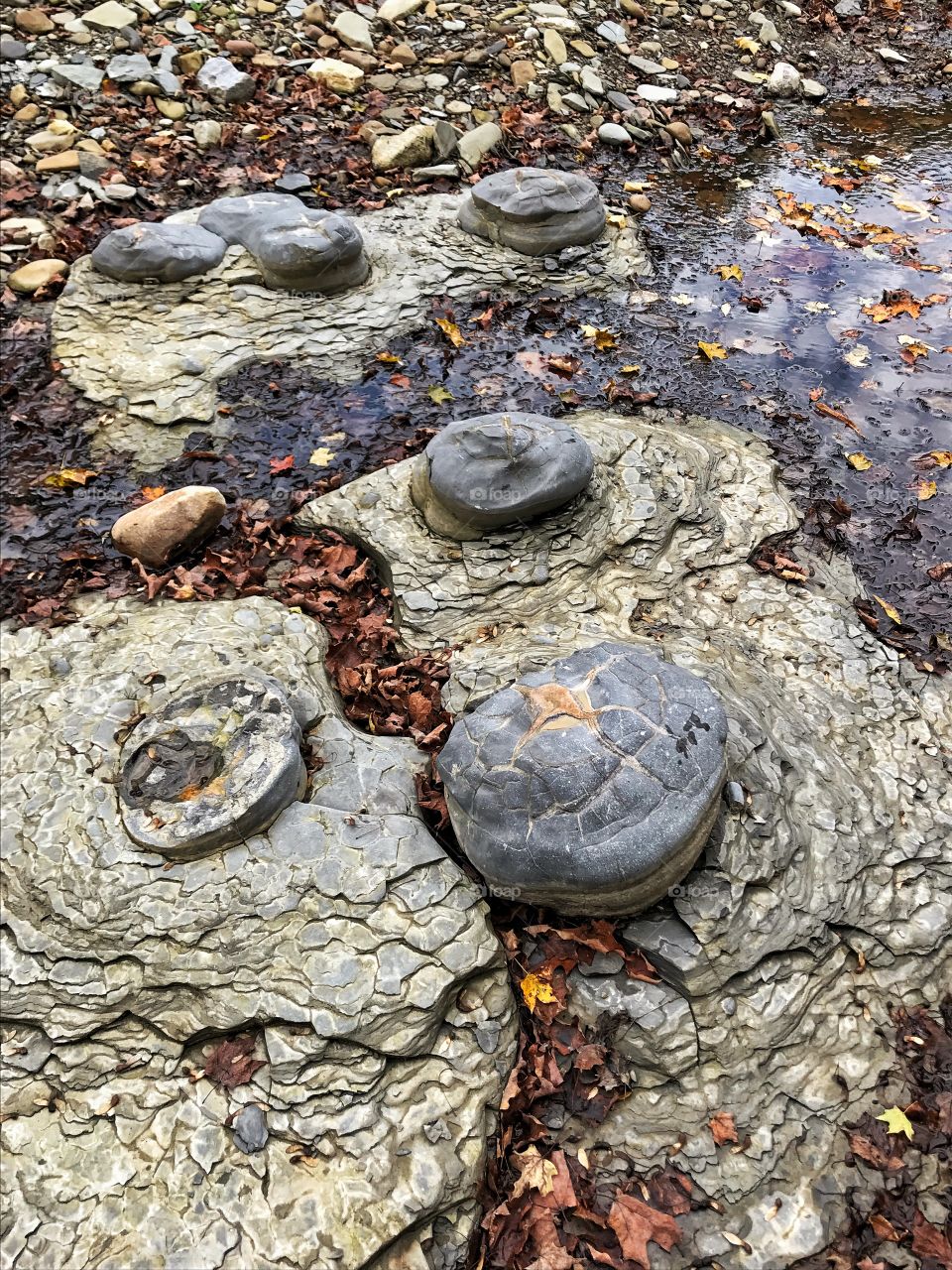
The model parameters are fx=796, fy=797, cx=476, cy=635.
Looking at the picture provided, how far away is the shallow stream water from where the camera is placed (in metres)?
5.11

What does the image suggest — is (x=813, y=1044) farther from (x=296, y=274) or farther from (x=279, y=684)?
(x=296, y=274)

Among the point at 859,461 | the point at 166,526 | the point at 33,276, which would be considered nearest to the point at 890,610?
the point at 859,461

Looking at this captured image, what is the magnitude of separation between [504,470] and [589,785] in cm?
222

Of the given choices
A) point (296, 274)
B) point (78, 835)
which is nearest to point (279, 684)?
point (78, 835)

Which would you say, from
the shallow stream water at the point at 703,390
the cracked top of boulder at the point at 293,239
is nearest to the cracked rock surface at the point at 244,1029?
the shallow stream water at the point at 703,390

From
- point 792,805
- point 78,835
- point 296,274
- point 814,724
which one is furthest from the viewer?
point 296,274

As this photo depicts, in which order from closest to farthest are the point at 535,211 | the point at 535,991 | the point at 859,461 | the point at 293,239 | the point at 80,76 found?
the point at 535,991
the point at 859,461
the point at 293,239
the point at 535,211
the point at 80,76

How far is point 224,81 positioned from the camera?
8.38 meters

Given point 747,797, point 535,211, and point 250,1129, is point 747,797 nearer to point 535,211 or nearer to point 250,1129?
point 250,1129

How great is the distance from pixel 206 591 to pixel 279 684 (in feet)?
3.82

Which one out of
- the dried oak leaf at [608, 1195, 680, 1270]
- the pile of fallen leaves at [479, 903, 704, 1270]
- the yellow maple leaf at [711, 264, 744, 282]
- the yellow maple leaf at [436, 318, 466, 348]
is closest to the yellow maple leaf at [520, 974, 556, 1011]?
the pile of fallen leaves at [479, 903, 704, 1270]

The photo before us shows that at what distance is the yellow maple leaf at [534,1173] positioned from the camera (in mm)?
2957

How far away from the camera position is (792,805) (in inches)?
143

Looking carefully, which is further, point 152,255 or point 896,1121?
point 152,255
